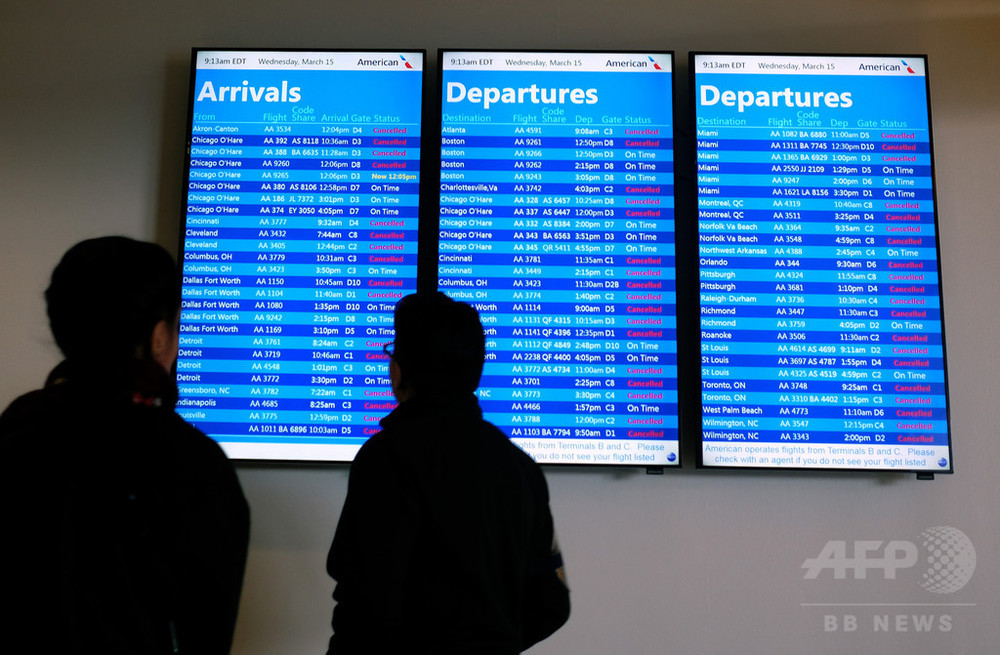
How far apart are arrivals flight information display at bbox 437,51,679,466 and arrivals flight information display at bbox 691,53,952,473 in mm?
147

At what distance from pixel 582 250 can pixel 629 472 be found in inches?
26.5

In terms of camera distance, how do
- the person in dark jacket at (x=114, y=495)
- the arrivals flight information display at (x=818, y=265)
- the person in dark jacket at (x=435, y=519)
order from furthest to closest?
the arrivals flight information display at (x=818, y=265), the person in dark jacket at (x=435, y=519), the person in dark jacket at (x=114, y=495)

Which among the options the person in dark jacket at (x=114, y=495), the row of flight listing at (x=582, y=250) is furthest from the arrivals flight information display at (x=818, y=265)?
the person in dark jacket at (x=114, y=495)

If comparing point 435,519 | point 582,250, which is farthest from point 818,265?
point 435,519

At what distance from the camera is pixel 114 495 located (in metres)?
0.97

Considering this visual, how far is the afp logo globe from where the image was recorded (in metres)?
2.13

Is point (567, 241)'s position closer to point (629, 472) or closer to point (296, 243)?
point (629, 472)

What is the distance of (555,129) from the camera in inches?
88.4

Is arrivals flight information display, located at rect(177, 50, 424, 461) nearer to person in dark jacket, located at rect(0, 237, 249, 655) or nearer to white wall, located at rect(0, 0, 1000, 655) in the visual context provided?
white wall, located at rect(0, 0, 1000, 655)

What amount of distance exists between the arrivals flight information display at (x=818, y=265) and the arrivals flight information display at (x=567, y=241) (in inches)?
5.8

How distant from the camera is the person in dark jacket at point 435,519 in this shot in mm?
1246

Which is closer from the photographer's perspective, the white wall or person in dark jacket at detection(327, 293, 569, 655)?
person in dark jacket at detection(327, 293, 569, 655)

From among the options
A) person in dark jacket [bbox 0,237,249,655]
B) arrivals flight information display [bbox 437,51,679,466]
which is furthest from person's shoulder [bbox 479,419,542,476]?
arrivals flight information display [bbox 437,51,679,466]

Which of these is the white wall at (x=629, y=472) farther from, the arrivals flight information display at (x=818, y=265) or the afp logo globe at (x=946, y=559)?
the arrivals flight information display at (x=818, y=265)
